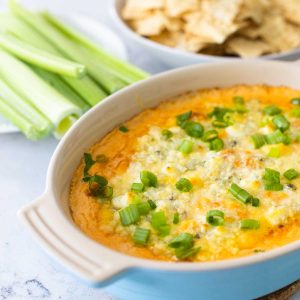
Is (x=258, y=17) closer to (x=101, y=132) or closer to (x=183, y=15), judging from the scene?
(x=183, y=15)

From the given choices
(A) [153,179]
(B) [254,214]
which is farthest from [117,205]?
(B) [254,214]

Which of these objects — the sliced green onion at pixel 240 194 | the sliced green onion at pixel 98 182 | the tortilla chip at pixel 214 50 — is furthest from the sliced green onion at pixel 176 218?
the tortilla chip at pixel 214 50

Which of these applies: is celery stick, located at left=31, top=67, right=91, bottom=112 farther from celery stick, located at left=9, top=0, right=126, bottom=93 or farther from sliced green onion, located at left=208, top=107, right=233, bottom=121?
sliced green onion, located at left=208, top=107, right=233, bottom=121

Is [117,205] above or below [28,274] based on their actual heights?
above

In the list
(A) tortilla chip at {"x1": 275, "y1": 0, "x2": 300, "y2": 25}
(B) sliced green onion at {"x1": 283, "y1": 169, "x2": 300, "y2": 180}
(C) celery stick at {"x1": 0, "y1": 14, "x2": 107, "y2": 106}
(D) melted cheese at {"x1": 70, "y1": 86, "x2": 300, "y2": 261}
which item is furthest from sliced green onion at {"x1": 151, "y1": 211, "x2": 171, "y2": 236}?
(A) tortilla chip at {"x1": 275, "y1": 0, "x2": 300, "y2": 25}

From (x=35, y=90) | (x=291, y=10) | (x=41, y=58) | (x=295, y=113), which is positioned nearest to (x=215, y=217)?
(x=295, y=113)

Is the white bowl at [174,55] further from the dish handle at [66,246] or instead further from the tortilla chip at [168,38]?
the dish handle at [66,246]

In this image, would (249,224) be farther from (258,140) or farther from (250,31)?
(250,31)
